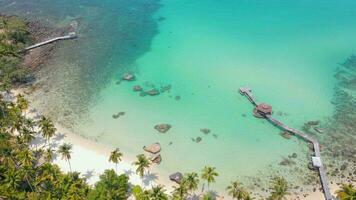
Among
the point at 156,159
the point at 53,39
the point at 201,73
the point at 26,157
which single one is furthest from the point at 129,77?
the point at 26,157

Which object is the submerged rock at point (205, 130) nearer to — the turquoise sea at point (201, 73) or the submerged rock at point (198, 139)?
the turquoise sea at point (201, 73)

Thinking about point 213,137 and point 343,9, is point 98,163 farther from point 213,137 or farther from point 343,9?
point 343,9

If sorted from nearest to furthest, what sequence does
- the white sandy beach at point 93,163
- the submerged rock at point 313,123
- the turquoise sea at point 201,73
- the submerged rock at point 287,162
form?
the white sandy beach at point 93,163 → the submerged rock at point 287,162 → the turquoise sea at point 201,73 → the submerged rock at point 313,123

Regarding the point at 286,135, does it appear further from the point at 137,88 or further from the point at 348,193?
the point at 137,88

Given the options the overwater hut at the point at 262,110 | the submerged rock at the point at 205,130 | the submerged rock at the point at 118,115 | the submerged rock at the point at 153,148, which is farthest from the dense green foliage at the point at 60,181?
the overwater hut at the point at 262,110

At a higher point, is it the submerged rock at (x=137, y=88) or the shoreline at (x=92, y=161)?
the submerged rock at (x=137, y=88)

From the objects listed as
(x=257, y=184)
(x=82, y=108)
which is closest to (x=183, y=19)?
(x=82, y=108)
